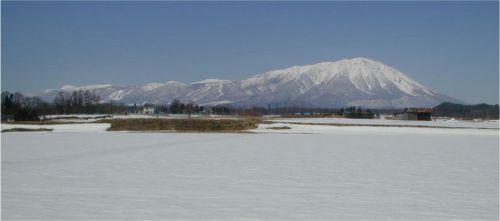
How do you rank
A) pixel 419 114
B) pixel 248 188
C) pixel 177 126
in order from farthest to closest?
pixel 419 114, pixel 177 126, pixel 248 188

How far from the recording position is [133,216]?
8.60 metres

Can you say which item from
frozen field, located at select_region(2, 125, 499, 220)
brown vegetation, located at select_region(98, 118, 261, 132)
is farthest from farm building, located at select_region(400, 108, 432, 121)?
frozen field, located at select_region(2, 125, 499, 220)

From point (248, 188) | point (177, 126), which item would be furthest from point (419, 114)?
point (248, 188)

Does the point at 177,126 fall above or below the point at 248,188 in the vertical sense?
above

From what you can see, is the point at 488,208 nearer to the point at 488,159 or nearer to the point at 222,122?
the point at 488,159

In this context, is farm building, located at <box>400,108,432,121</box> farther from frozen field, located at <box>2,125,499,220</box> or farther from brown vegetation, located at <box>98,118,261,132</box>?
frozen field, located at <box>2,125,499,220</box>

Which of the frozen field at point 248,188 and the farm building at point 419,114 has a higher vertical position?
the farm building at point 419,114

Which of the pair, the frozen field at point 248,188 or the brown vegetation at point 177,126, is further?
the brown vegetation at point 177,126

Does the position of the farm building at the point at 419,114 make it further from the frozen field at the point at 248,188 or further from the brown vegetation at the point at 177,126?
the frozen field at the point at 248,188

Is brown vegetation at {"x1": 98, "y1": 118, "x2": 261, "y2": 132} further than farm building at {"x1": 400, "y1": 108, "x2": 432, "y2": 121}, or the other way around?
farm building at {"x1": 400, "y1": 108, "x2": 432, "y2": 121}

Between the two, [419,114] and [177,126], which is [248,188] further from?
[419,114]

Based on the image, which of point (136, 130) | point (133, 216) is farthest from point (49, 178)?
point (136, 130)

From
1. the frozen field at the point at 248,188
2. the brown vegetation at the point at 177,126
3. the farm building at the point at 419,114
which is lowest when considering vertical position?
the frozen field at the point at 248,188

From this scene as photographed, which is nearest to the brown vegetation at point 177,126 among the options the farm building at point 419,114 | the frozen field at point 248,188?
the frozen field at point 248,188
